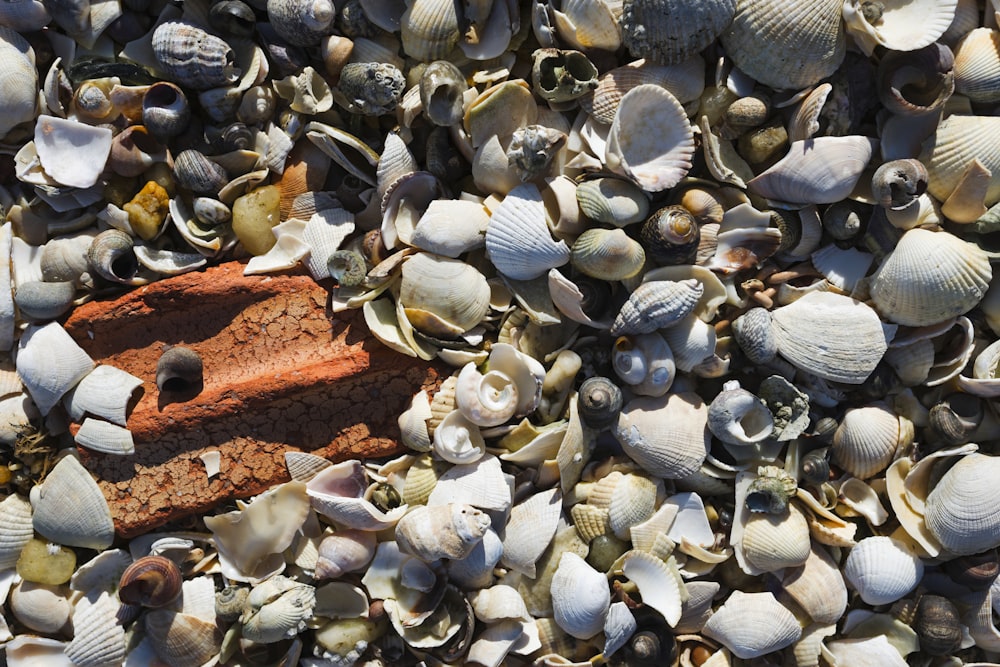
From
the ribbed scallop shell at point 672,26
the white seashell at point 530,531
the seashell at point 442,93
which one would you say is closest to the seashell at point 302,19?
the seashell at point 442,93

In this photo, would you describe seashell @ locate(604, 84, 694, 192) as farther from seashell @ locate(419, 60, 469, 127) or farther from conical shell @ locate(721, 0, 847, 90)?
seashell @ locate(419, 60, 469, 127)

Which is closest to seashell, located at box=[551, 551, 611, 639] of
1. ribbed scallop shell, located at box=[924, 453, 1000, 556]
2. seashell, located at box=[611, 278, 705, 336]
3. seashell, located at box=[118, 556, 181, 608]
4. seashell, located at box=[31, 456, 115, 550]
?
seashell, located at box=[611, 278, 705, 336]

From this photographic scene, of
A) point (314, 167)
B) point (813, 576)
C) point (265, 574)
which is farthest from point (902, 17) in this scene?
point (265, 574)

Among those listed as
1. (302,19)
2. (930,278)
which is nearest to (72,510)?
(302,19)

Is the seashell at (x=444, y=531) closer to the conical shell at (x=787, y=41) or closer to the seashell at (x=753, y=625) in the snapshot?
the seashell at (x=753, y=625)

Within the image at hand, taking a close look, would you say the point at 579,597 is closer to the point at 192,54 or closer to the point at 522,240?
the point at 522,240

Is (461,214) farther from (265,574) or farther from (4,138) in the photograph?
(4,138)

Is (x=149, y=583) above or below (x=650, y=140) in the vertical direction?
below
